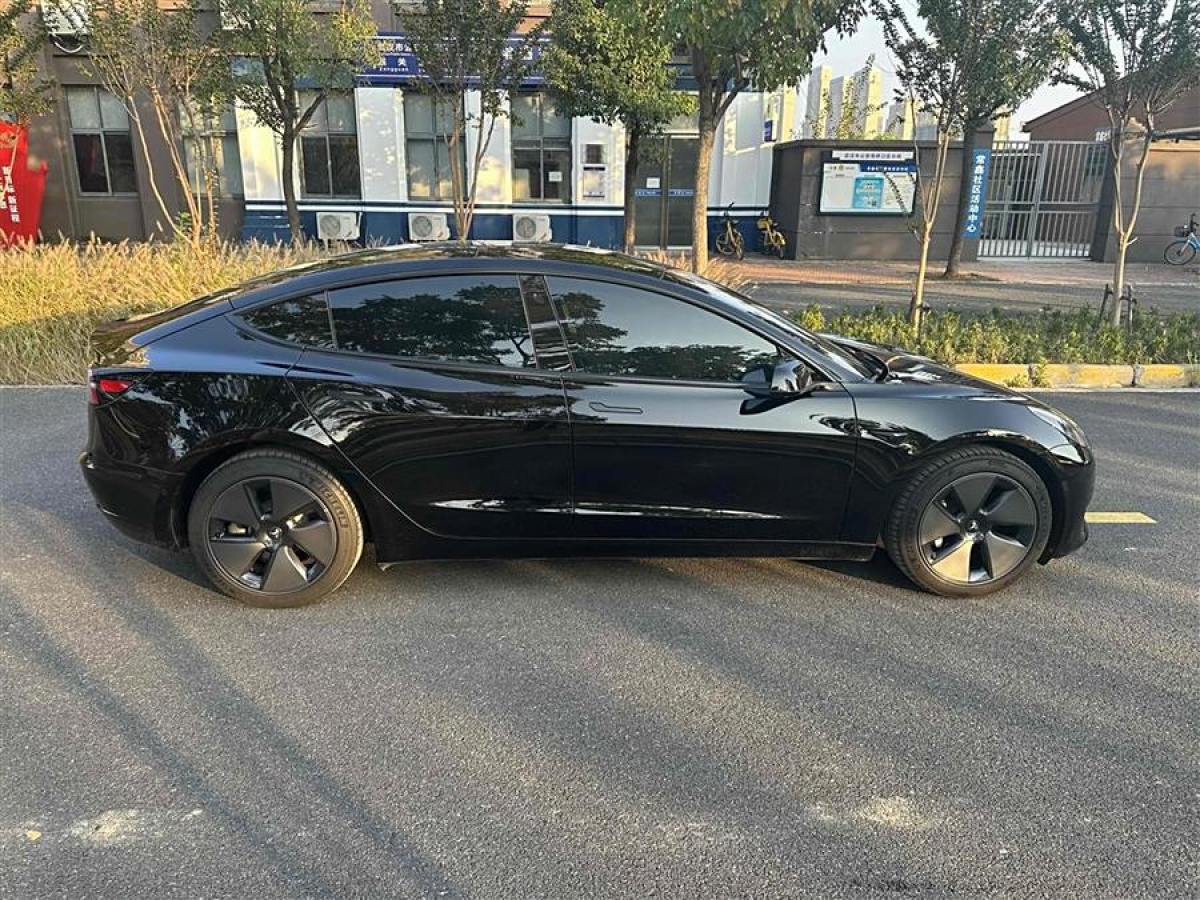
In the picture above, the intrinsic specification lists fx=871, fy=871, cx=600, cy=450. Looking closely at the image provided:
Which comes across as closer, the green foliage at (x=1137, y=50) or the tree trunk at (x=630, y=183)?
the green foliage at (x=1137, y=50)

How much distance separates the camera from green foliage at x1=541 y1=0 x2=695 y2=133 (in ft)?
43.6

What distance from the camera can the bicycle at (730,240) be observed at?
63.9 feet

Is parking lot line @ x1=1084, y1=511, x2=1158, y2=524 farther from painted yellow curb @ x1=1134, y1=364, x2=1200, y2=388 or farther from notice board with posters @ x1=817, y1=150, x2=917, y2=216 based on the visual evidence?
notice board with posters @ x1=817, y1=150, x2=917, y2=216

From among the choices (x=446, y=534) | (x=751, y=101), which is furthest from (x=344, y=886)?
(x=751, y=101)

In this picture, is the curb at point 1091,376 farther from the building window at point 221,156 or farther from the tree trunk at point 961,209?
the building window at point 221,156

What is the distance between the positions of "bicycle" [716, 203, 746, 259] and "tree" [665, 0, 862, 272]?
8565 millimetres

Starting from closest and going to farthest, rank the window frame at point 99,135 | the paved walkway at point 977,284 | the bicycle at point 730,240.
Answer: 1. the paved walkway at point 977,284
2. the bicycle at point 730,240
3. the window frame at point 99,135

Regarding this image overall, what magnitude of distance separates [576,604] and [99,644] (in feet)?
6.39

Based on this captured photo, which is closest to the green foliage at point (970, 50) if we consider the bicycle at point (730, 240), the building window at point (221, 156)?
the bicycle at point (730, 240)

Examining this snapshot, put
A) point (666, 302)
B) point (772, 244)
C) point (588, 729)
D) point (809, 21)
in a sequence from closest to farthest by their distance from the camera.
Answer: point (588, 729)
point (666, 302)
point (809, 21)
point (772, 244)

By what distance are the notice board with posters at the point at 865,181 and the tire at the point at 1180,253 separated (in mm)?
Answer: 5878

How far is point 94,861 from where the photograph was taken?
237cm

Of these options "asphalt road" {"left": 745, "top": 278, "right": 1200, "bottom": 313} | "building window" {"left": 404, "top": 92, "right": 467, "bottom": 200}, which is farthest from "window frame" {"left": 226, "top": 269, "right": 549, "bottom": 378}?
"building window" {"left": 404, "top": 92, "right": 467, "bottom": 200}

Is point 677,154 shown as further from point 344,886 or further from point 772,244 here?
point 344,886
